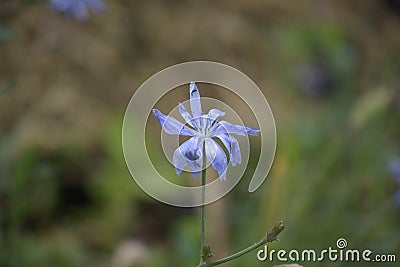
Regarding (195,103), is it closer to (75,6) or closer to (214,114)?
(214,114)

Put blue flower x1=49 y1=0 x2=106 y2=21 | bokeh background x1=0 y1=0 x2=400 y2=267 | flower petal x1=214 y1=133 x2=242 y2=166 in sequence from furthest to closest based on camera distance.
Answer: bokeh background x1=0 y1=0 x2=400 y2=267 → blue flower x1=49 y1=0 x2=106 y2=21 → flower petal x1=214 y1=133 x2=242 y2=166

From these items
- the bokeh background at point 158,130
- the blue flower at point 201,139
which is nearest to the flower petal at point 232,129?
the blue flower at point 201,139

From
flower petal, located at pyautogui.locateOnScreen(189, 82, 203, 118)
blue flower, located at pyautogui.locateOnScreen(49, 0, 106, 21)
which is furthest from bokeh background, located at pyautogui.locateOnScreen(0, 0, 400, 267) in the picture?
flower petal, located at pyautogui.locateOnScreen(189, 82, 203, 118)

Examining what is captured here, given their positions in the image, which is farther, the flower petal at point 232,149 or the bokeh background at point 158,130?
the bokeh background at point 158,130

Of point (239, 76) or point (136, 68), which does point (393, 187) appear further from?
point (136, 68)

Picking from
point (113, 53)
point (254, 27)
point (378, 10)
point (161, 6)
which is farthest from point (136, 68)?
point (378, 10)

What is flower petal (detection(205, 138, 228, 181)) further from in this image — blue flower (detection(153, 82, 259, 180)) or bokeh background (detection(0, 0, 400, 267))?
bokeh background (detection(0, 0, 400, 267))

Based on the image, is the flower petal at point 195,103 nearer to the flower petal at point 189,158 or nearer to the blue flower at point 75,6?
the flower petal at point 189,158
